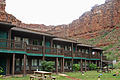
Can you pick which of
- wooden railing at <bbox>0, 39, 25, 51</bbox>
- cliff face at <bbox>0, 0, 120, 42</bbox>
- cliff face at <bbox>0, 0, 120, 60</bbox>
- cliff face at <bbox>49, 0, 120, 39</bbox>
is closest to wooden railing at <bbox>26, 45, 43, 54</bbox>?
wooden railing at <bbox>0, 39, 25, 51</bbox>

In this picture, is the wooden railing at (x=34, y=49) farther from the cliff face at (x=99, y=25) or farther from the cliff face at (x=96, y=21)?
the cliff face at (x=96, y=21)

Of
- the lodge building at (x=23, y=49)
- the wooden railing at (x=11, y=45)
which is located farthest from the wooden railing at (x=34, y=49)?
the wooden railing at (x=11, y=45)

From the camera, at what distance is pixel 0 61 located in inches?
859

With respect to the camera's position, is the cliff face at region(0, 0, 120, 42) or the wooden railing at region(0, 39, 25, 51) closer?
the wooden railing at region(0, 39, 25, 51)

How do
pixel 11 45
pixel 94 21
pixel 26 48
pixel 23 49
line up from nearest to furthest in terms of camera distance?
pixel 23 49 → pixel 11 45 → pixel 26 48 → pixel 94 21

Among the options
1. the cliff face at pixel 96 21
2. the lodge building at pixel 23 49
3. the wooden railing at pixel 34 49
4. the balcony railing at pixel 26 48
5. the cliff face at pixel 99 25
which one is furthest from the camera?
the cliff face at pixel 96 21

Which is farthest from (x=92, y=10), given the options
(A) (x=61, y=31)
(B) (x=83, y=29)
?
(A) (x=61, y=31)

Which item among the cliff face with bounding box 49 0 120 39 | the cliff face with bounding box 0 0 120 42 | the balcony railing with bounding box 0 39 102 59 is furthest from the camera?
the cliff face with bounding box 49 0 120 39

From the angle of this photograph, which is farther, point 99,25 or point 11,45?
point 99,25

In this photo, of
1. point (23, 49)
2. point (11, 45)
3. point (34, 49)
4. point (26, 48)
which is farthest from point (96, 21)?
point (11, 45)

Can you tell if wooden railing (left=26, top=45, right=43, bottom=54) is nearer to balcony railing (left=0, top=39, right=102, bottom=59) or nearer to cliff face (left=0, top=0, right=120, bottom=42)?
balcony railing (left=0, top=39, right=102, bottom=59)

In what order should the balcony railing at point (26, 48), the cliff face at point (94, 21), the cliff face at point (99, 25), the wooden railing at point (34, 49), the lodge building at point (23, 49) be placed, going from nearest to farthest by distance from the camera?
the balcony railing at point (26, 48) < the lodge building at point (23, 49) < the wooden railing at point (34, 49) < the cliff face at point (99, 25) < the cliff face at point (94, 21)

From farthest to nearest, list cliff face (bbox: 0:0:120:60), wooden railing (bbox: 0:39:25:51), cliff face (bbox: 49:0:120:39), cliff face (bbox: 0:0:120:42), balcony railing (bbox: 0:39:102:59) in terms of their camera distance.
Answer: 1. cliff face (bbox: 49:0:120:39)
2. cliff face (bbox: 0:0:120:42)
3. cliff face (bbox: 0:0:120:60)
4. balcony railing (bbox: 0:39:102:59)
5. wooden railing (bbox: 0:39:25:51)

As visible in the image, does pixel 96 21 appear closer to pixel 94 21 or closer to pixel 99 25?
pixel 94 21
